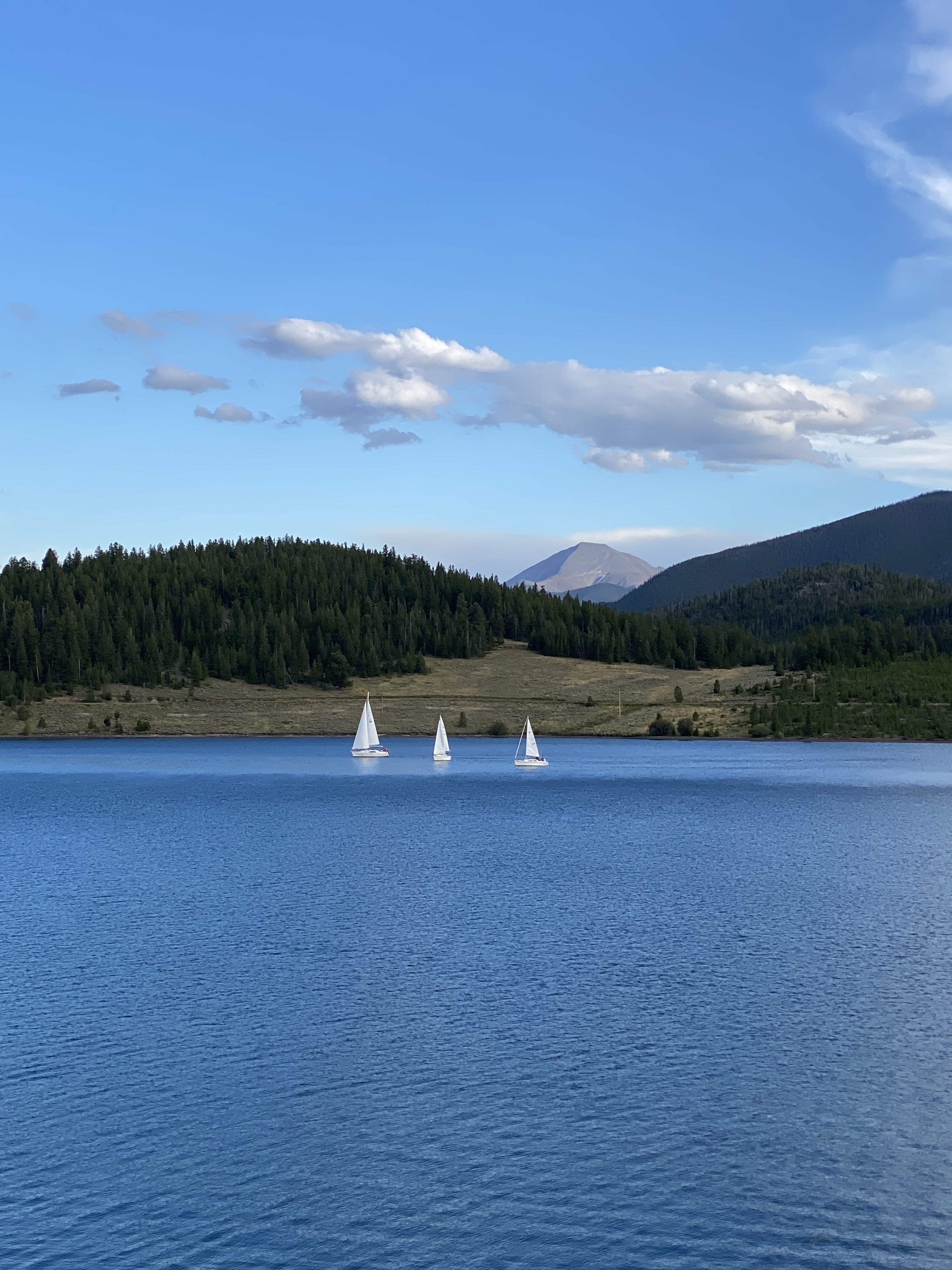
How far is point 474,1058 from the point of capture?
28.0 meters

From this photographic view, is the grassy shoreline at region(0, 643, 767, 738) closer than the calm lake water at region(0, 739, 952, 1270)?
No

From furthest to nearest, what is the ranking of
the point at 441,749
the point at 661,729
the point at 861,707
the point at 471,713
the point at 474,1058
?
1. the point at 471,713
2. the point at 661,729
3. the point at 861,707
4. the point at 441,749
5. the point at 474,1058

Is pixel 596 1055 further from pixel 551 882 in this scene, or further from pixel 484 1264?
pixel 551 882

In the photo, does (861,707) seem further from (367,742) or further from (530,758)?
(367,742)

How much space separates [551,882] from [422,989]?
1968cm

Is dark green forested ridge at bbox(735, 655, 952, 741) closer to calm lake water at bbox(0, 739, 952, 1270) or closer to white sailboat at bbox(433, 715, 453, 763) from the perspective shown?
white sailboat at bbox(433, 715, 453, 763)

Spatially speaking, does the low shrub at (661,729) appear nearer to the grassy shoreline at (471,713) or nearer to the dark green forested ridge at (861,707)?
the grassy shoreline at (471,713)

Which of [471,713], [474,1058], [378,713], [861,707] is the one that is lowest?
[474,1058]

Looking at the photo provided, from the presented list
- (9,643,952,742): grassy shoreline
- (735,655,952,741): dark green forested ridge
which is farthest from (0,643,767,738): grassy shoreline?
(735,655,952,741): dark green forested ridge

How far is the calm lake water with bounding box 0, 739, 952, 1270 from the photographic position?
1966cm

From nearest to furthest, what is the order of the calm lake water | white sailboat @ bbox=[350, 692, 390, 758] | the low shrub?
the calm lake water, white sailboat @ bbox=[350, 692, 390, 758], the low shrub

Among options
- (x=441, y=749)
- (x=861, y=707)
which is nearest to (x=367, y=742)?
(x=441, y=749)

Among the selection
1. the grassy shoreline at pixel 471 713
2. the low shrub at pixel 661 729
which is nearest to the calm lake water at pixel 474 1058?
the low shrub at pixel 661 729

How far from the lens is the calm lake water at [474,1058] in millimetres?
19656
